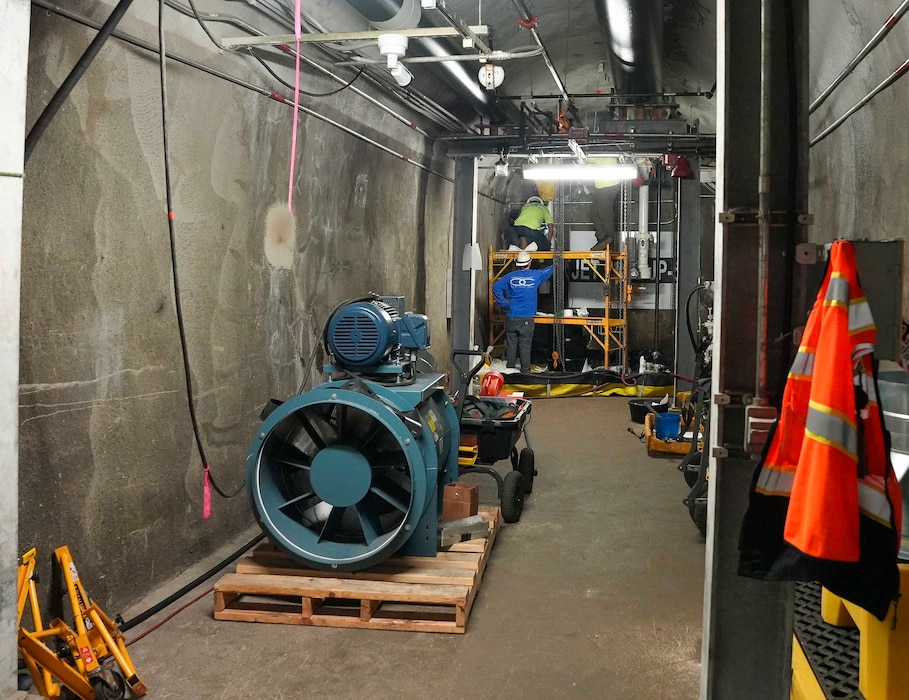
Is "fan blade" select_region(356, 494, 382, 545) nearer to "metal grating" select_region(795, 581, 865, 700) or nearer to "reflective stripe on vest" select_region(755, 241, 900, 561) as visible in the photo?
"metal grating" select_region(795, 581, 865, 700)

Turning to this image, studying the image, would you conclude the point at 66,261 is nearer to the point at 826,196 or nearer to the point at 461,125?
the point at 826,196

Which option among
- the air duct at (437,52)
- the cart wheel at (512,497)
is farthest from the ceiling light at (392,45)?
the cart wheel at (512,497)

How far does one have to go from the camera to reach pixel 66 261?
3086mm

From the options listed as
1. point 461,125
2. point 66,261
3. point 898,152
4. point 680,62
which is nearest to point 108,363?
point 66,261

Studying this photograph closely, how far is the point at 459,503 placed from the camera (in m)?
4.42

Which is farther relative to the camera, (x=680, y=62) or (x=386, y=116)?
(x=680, y=62)

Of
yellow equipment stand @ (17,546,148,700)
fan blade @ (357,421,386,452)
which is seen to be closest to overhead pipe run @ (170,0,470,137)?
fan blade @ (357,421,386,452)

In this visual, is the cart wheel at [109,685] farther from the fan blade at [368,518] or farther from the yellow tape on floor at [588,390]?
the yellow tape on floor at [588,390]

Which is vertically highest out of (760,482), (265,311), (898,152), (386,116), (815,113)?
(386,116)

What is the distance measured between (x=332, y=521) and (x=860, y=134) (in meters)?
3.23

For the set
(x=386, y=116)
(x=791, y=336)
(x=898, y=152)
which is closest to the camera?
(x=791, y=336)

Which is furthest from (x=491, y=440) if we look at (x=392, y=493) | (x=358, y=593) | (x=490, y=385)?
(x=490, y=385)

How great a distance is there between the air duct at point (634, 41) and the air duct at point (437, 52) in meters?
1.27

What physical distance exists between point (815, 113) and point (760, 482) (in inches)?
148
